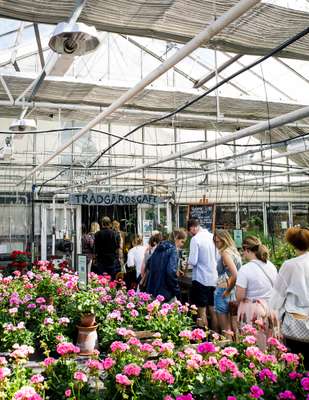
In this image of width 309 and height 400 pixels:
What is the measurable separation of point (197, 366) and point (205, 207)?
17.6 feet

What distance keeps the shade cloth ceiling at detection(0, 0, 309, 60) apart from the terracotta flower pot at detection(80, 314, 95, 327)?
2015 mm

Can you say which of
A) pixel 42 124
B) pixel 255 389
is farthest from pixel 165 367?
pixel 42 124

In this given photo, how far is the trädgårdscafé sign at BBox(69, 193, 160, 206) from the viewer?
593 centimetres

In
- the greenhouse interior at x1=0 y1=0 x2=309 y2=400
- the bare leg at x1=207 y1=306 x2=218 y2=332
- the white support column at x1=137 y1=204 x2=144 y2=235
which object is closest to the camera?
the greenhouse interior at x1=0 y1=0 x2=309 y2=400

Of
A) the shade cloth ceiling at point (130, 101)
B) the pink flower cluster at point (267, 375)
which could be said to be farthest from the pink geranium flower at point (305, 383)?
the shade cloth ceiling at point (130, 101)

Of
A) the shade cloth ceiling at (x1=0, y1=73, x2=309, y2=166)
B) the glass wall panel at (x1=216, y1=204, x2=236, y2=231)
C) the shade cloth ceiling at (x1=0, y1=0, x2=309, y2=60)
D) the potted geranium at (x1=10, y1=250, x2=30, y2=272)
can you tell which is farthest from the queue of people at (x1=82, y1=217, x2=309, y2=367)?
the glass wall panel at (x1=216, y1=204, x2=236, y2=231)

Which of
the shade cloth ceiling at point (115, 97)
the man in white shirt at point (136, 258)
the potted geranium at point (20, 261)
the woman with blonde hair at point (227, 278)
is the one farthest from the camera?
the man in white shirt at point (136, 258)

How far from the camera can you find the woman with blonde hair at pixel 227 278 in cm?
426

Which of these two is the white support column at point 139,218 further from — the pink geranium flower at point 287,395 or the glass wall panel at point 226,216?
the pink geranium flower at point 287,395

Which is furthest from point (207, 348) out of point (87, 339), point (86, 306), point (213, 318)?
point (213, 318)

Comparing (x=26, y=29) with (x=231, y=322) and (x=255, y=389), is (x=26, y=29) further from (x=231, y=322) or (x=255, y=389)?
(x=255, y=389)

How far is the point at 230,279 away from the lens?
4.24m

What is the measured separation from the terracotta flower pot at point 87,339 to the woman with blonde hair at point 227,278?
5.97ft

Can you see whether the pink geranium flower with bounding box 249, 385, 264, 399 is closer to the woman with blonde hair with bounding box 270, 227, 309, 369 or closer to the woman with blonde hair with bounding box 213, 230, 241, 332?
the woman with blonde hair with bounding box 270, 227, 309, 369
